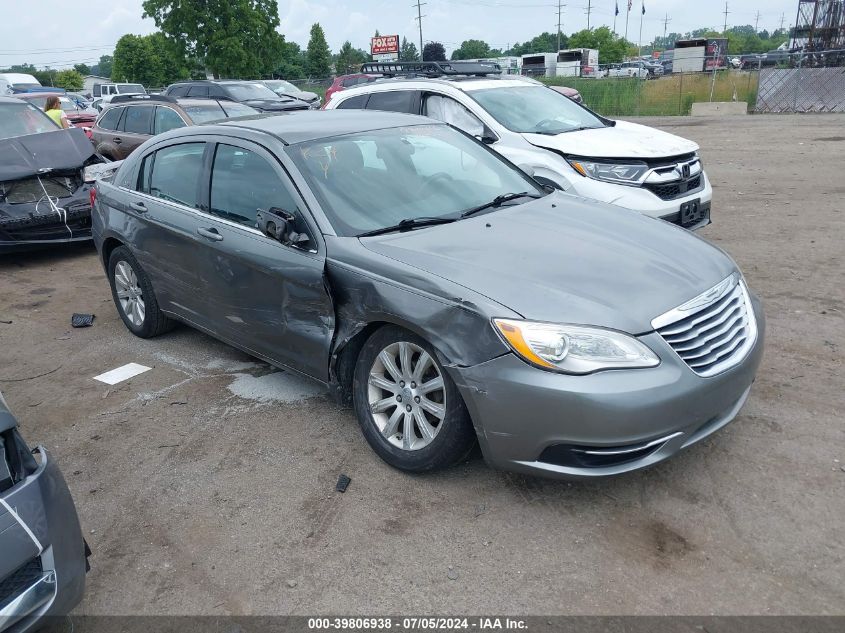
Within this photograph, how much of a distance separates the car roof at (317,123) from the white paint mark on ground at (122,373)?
1.75 m

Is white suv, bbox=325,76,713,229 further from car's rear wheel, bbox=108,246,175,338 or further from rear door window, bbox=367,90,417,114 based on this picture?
car's rear wheel, bbox=108,246,175,338

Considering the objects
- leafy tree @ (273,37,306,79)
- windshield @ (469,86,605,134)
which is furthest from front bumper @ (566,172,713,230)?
leafy tree @ (273,37,306,79)

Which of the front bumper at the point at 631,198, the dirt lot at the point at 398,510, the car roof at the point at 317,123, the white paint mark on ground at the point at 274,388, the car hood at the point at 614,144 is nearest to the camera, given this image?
the dirt lot at the point at 398,510

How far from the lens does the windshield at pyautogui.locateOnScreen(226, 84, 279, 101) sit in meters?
17.9

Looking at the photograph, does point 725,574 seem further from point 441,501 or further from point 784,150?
point 784,150

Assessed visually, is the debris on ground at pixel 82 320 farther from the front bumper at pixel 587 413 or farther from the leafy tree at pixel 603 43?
the leafy tree at pixel 603 43

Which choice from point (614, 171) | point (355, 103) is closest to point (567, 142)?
point (614, 171)

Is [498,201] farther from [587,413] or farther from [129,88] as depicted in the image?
[129,88]

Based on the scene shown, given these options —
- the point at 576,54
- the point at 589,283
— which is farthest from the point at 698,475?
the point at 576,54

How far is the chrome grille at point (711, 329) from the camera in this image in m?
3.18

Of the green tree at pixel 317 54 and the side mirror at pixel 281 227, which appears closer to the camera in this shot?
the side mirror at pixel 281 227

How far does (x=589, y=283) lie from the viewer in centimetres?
333

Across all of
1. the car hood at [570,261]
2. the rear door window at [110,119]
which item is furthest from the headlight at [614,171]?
the rear door window at [110,119]

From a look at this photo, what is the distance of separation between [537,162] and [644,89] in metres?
22.8
